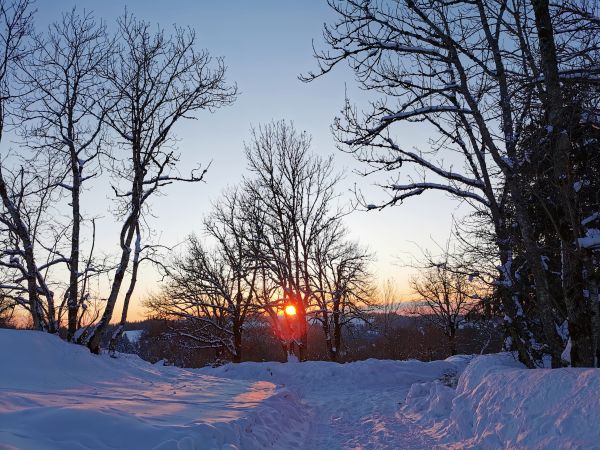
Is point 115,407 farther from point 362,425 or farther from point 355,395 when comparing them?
point 355,395

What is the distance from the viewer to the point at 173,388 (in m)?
9.87

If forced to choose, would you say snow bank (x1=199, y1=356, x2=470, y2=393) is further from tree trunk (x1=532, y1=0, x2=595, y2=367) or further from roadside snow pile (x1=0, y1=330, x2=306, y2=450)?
tree trunk (x1=532, y1=0, x2=595, y2=367)

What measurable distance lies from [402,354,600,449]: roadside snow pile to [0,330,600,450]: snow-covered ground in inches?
0.6

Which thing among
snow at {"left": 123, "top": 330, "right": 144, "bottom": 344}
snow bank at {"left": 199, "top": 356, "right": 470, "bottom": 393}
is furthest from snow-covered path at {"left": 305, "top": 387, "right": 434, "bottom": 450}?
snow at {"left": 123, "top": 330, "right": 144, "bottom": 344}

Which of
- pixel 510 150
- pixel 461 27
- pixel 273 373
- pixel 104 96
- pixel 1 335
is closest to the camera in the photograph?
pixel 510 150

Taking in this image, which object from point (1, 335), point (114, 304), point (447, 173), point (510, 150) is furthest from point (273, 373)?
point (510, 150)

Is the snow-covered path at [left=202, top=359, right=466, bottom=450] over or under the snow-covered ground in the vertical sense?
under

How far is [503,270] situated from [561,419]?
5.28 meters

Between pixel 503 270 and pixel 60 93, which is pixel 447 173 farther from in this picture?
pixel 60 93

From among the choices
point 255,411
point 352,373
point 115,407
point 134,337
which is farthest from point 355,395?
point 134,337

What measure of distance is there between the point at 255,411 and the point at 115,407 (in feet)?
8.23

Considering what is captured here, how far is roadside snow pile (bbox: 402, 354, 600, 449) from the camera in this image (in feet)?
14.5

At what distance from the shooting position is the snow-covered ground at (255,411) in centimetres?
456

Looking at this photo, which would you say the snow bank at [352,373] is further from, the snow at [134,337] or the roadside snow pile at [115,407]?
the snow at [134,337]
